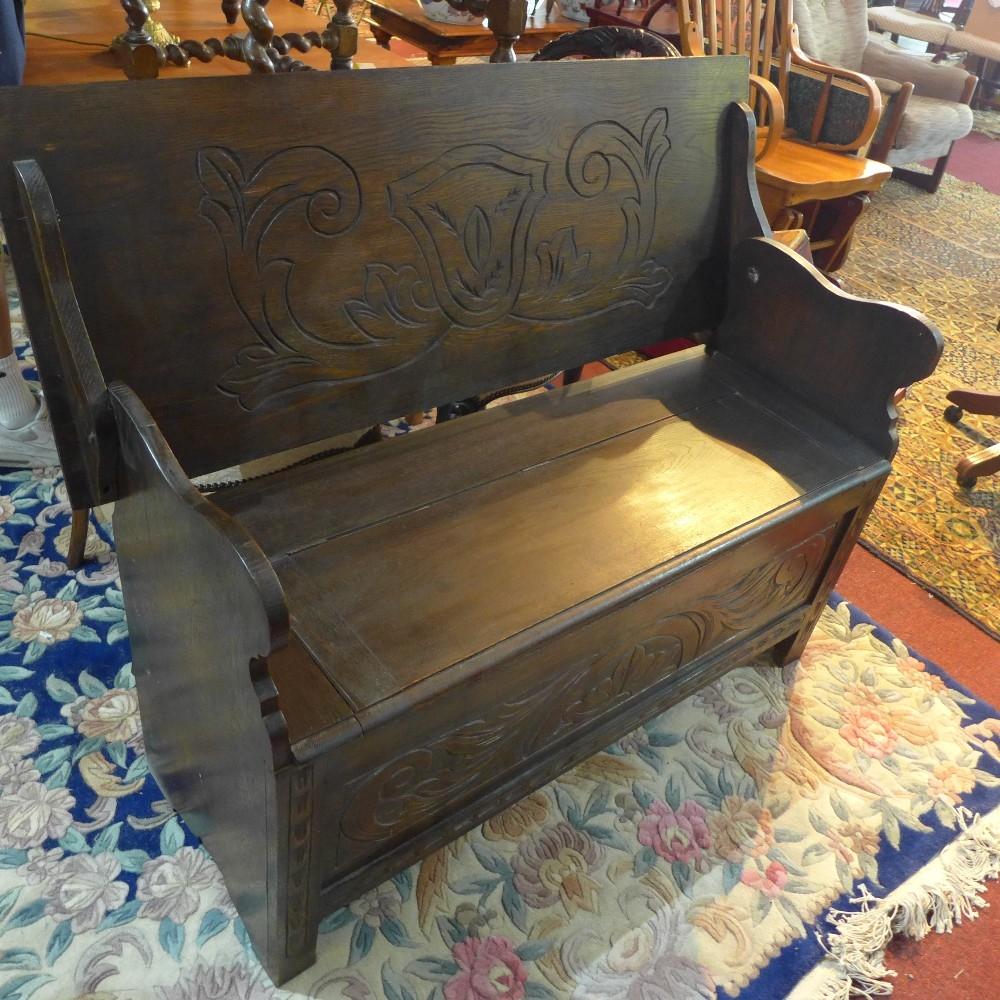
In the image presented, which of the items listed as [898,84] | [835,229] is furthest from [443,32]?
[898,84]

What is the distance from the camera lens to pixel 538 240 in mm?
1406

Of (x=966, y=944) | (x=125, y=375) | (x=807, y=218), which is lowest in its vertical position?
(x=966, y=944)

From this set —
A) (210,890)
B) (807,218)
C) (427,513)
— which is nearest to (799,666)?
(427,513)

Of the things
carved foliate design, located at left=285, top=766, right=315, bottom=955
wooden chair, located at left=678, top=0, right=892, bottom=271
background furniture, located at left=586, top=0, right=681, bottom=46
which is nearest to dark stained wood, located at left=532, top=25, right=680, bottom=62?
wooden chair, located at left=678, top=0, right=892, bottom=271

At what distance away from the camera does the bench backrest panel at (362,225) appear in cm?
101

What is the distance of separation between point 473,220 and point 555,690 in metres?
0.71

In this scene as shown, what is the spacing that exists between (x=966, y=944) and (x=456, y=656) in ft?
3.22

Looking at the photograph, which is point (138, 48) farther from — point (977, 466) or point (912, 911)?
point (977, 466)

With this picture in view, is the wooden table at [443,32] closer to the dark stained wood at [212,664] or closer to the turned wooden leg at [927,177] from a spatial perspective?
the turned wooden leg at [927,177]

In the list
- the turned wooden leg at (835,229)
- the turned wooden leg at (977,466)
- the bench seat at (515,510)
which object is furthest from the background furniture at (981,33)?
the bench seat at (515,510)

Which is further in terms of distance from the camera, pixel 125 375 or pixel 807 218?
pixel 807 218

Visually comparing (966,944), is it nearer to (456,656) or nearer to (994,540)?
(456,656)

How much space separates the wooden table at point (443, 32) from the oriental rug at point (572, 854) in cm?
222

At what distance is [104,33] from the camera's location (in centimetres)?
213
